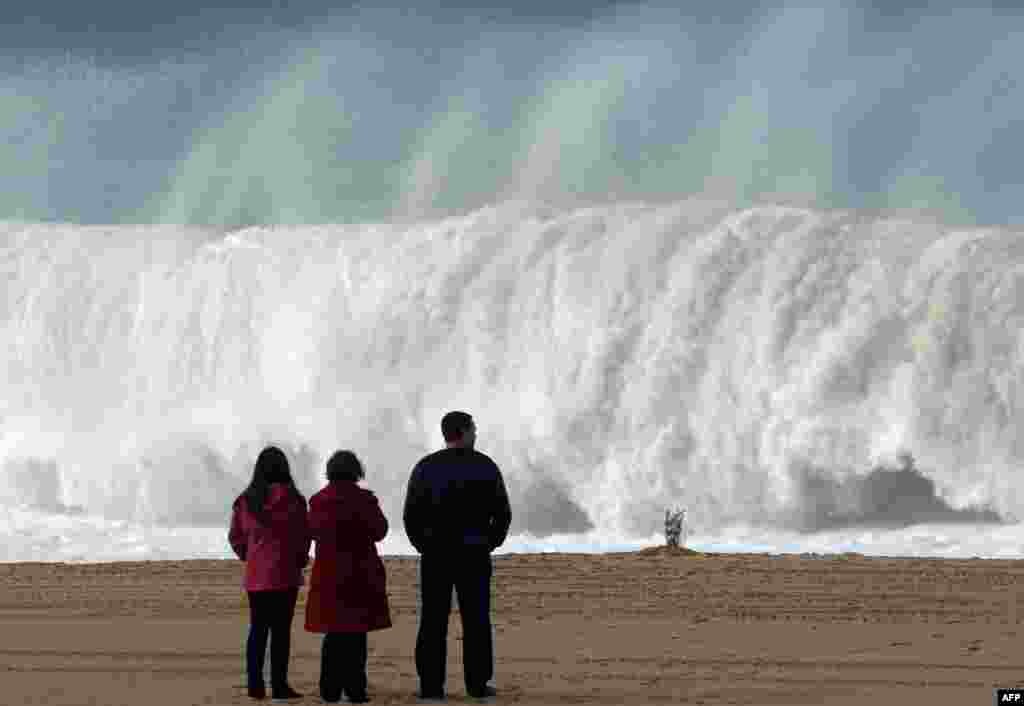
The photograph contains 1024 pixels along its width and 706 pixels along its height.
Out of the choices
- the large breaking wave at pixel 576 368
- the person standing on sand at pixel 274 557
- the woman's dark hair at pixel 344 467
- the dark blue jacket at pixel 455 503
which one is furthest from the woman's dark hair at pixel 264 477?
the large breaking wave at pixel 576 368

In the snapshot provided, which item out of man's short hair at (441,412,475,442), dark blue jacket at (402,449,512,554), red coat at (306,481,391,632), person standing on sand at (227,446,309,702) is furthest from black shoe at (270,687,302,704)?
man's short hair at (441,412,475,442)

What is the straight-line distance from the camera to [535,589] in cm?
2019

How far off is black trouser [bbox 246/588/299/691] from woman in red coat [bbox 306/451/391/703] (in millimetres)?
267

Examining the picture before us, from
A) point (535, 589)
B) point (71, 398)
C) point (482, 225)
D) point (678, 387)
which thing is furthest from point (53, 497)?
point (535, 589)

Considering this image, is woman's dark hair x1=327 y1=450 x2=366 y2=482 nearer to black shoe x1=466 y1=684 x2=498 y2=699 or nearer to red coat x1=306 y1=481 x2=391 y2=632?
red coat x1=306 y1=481 x2=391 y2=632

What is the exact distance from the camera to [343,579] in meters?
11.6

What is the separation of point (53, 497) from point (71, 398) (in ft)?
11.3

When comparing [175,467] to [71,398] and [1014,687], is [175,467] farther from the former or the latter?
[1014,687]

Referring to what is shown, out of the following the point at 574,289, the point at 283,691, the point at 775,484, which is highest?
the point at 574,289

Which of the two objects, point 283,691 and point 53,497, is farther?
point 53,497

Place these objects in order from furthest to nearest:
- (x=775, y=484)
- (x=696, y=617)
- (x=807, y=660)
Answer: (x=775, y=484) < (x=696, y=617) < (x=807, y=660)

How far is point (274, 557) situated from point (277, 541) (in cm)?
9

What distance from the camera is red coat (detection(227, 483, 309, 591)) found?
11773 mm

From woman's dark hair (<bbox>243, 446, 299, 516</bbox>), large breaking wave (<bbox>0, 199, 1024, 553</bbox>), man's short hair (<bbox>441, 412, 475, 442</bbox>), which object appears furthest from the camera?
large breaking wave (<bbox>0, 199, 1024, 553</bbox>)
